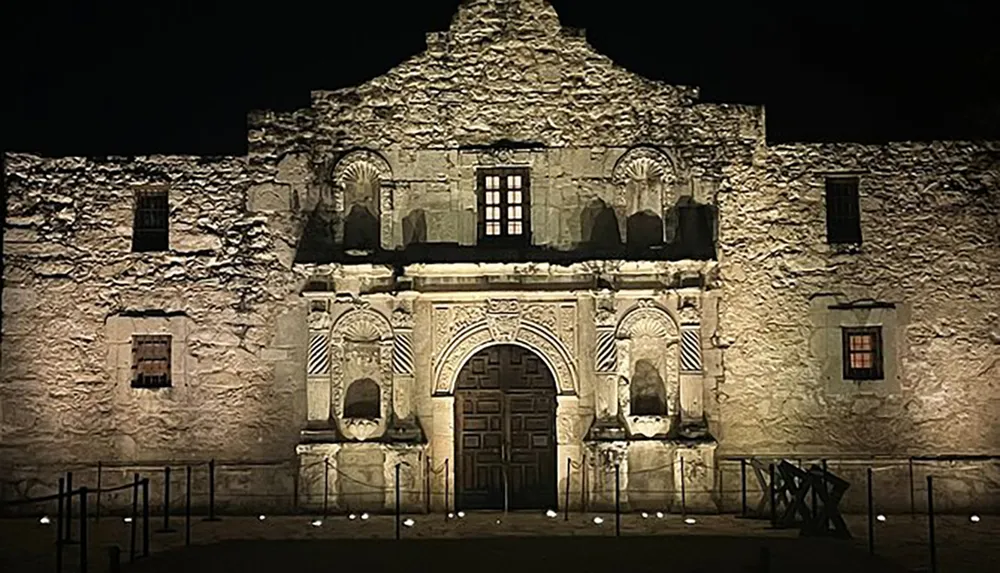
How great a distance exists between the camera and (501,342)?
19516 millimetres

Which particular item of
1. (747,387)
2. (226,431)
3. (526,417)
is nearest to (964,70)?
(747,387)

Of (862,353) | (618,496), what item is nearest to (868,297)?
(862,353)

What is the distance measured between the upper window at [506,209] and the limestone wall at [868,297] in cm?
300

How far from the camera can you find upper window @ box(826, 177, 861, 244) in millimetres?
19719

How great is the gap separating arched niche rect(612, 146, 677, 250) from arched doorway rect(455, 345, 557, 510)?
97.5 inches

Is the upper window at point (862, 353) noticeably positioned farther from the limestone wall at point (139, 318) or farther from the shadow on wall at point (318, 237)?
the limestone wall at point (139, 318)

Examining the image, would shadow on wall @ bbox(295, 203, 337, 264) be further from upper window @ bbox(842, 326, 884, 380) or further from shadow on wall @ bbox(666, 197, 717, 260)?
upper window @ bbox(842, 326, 884, 380)

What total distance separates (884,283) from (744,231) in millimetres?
2215

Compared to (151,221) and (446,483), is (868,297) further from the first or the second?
(151,221)

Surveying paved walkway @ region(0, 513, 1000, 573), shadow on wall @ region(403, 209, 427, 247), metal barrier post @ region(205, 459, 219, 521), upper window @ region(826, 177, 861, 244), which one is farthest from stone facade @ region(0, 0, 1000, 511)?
paved walkway @ region(0, 513, 1000, 573)

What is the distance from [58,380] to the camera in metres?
19.6

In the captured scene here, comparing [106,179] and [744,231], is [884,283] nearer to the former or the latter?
[744,231]

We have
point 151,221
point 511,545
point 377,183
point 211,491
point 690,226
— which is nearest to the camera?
point 511,545

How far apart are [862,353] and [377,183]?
7.78 m
